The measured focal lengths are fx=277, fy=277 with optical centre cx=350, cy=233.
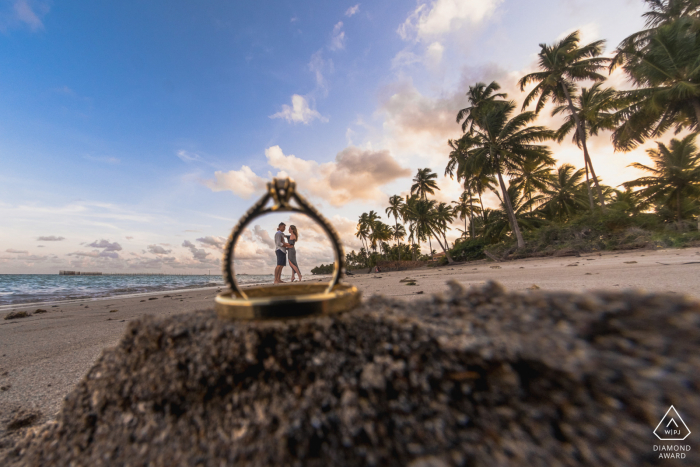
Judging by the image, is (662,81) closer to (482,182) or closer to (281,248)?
(482,182)

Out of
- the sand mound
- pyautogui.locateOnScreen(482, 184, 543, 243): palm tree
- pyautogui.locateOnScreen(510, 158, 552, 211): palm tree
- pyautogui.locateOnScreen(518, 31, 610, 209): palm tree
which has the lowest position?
the sand mound

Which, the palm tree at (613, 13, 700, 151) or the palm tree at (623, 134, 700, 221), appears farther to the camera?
the palm tree at (623, 134, 700, 221)

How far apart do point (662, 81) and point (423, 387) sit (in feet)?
91.6

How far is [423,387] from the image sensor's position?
0.64m

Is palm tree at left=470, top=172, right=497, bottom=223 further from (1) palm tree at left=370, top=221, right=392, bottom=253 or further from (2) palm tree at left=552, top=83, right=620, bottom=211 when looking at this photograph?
(1) palm tree at left=370, top=221, right=392, bottom=253

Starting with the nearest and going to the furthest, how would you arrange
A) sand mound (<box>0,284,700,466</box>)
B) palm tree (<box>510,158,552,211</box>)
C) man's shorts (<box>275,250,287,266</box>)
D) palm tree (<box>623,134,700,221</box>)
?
sand mound (<box>0,284,700,466</box>)
man's shorts (<box>275,250,287,266</box>)
palm tree (<box>623,134,700,221</box>)
palm tree (<box>510,158,552,211</box>)

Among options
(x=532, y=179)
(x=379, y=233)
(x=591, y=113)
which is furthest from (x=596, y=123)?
(x=379, y=233)

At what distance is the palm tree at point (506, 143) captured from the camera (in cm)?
2350

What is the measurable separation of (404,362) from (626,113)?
92.1 ft

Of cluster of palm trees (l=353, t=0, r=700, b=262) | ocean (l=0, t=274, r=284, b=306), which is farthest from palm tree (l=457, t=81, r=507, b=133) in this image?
ocean (l=0, t=274, r=284, b=306)

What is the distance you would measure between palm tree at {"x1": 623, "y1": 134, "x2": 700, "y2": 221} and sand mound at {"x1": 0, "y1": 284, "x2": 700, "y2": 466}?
3149 centimetres

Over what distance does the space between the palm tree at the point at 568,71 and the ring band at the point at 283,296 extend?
91.8 ft

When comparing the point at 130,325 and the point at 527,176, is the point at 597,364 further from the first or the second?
the point at 527,176

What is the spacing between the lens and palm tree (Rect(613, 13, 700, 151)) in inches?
650
